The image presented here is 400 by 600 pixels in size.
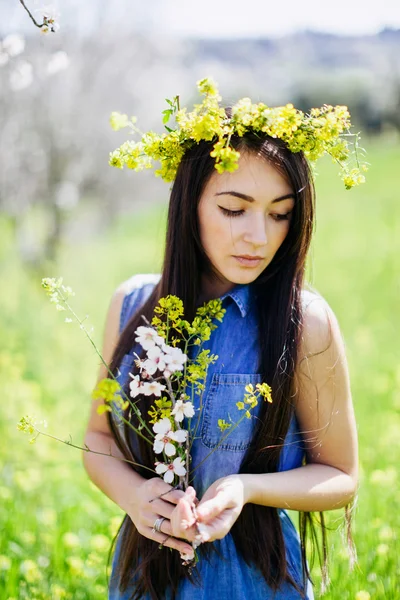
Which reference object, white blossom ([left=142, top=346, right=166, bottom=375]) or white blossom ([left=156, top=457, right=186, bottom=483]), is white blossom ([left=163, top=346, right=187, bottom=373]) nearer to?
white blossom ([left=142, top=346, right=166, bottom=375])

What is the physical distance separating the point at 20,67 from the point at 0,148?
4.75 metres

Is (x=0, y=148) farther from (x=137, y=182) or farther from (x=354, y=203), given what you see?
(x=354, y=203)

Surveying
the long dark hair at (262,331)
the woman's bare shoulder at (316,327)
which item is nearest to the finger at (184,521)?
the long dark hair at (262,331)

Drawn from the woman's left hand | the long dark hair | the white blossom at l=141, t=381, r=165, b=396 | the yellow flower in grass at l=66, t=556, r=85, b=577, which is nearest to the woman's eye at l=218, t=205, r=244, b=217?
the long dark hair

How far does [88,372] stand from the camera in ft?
17.3

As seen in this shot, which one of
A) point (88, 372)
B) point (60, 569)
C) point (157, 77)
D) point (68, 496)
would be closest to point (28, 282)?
point (88, 372)

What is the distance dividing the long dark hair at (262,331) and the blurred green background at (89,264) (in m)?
0.16

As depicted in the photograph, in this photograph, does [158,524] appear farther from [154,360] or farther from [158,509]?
[154,360]

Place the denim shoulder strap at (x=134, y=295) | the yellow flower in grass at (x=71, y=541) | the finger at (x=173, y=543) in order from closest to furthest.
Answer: the finger at (x=173, y=543), the denim shoulder strap at (x=134, y=295), the yellow flower in grass at (x=71, y=541)

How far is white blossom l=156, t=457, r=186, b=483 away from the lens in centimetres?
150

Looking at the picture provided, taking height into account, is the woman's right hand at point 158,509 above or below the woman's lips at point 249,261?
below

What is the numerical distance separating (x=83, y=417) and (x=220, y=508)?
3.03 meters

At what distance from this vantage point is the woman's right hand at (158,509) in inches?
60.3

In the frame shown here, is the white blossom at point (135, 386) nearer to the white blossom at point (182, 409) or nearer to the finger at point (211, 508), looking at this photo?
the white blossom at point (182, 409)
